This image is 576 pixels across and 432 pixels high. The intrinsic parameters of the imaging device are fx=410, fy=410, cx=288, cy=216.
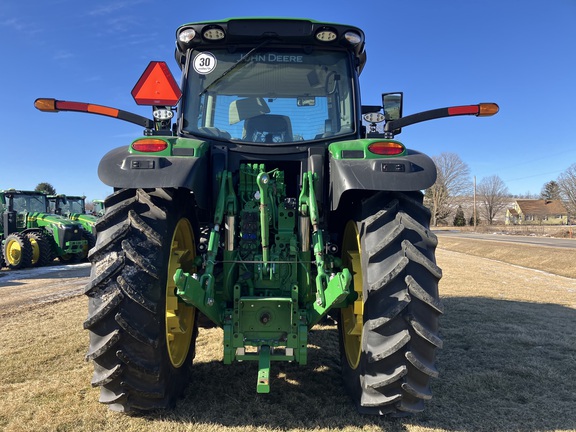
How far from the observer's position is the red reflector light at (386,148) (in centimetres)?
273

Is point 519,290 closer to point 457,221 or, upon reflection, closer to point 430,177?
point 430,177

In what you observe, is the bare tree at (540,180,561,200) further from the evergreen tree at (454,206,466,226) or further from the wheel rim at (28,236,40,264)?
the wheel rim at (28,236,40,264)

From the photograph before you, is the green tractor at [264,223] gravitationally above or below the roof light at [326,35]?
below

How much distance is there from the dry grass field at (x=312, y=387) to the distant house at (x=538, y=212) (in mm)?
84022

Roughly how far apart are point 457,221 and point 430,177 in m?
68.9

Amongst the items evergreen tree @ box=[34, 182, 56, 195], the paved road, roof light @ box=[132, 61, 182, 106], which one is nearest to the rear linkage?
roof light @ box=[132, 61, 182, 106]

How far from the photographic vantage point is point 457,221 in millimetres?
66188

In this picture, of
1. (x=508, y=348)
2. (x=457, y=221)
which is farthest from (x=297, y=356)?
(x=457, y=221)

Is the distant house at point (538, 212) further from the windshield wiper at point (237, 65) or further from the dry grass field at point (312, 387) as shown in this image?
the windshield wiper at point (237, 65)

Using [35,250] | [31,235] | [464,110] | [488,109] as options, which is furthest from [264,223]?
[31,235]

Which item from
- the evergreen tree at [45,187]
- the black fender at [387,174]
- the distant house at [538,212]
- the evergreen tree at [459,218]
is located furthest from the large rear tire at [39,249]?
the distant house at [538,212]

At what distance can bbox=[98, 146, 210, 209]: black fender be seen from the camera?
255cm

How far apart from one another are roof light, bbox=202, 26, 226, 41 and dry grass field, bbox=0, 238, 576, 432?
278 centimetres

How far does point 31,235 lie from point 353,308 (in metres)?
14.1
